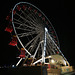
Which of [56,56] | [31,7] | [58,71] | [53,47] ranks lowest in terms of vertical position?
[58,71]

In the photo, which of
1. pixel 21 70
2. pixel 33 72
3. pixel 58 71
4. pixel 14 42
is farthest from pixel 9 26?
pixel 58 71

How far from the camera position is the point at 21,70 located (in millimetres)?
7789

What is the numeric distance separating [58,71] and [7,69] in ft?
22.0

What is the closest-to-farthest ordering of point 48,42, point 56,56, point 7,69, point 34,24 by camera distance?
point 7,69, point 34,24, point 48,42, point 56,56

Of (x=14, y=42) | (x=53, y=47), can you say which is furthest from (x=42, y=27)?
(x=14, y=42)

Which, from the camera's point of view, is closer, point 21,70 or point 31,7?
point 21,70

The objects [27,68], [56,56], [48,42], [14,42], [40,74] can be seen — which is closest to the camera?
[40,74]

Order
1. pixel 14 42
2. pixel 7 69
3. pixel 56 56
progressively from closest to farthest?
1. pixel 7 69
2. pixel 14 42
3. pixel 56 56

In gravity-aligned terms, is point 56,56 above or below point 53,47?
below

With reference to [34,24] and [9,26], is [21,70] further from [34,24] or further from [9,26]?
[34,24]

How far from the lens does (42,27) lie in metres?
14.4

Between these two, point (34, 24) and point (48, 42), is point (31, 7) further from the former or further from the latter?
point (48, 42)

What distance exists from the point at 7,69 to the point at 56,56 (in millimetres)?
9562

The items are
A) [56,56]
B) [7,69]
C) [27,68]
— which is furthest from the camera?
[56,56]
